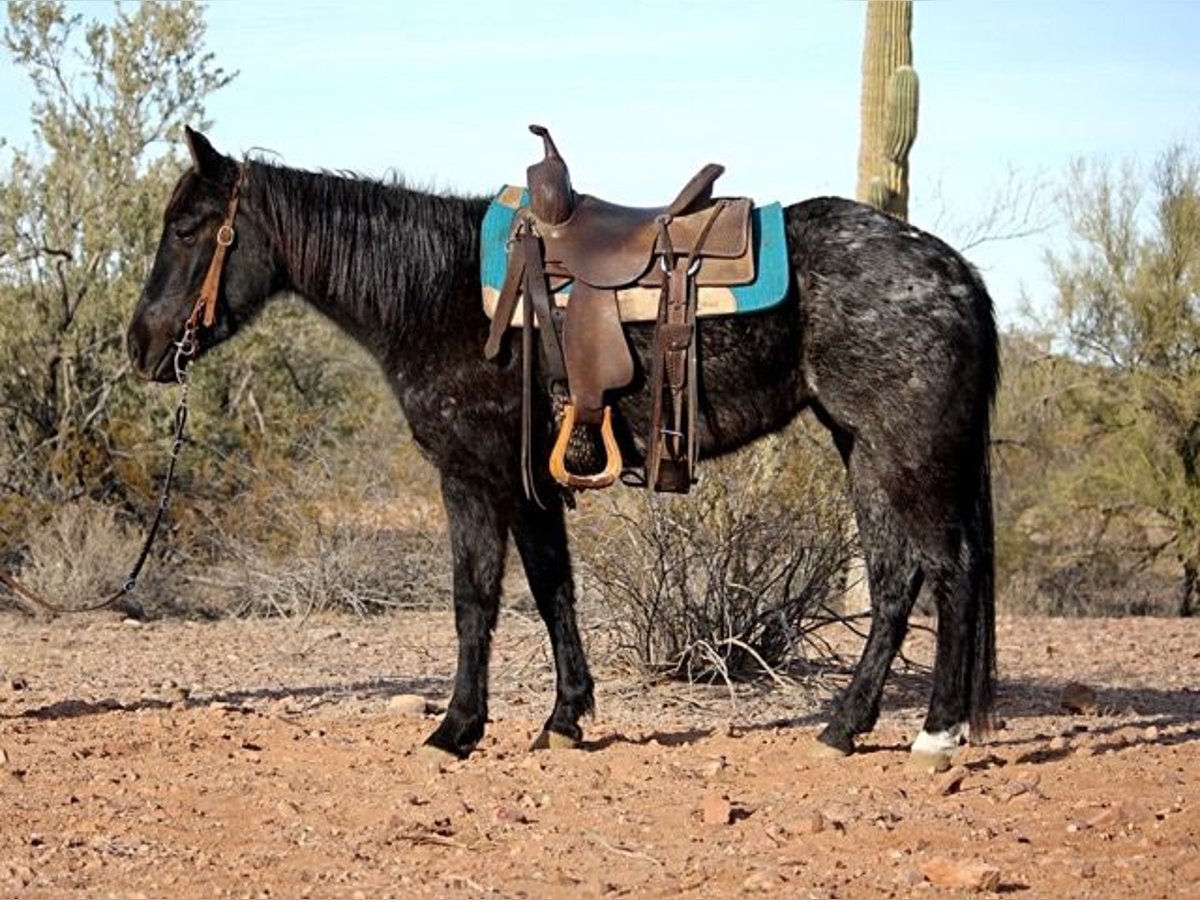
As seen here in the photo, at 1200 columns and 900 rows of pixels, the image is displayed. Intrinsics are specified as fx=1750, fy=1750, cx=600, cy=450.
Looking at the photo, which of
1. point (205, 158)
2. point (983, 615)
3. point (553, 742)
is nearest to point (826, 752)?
point (983, 615)

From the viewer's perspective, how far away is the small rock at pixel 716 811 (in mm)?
5652

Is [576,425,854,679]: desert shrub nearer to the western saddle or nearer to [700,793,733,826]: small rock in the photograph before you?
the western saddle

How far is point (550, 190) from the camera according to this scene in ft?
22.2

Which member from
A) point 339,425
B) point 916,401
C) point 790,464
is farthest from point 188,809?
point 339,425

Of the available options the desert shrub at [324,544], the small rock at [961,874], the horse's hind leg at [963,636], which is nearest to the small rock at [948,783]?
the horse's hind leg at [963,636]

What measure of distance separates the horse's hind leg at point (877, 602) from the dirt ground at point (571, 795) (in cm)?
16

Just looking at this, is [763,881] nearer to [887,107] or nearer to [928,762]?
[928,762]

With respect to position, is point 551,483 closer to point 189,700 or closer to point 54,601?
point 189,700

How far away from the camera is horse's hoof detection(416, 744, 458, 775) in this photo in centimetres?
668

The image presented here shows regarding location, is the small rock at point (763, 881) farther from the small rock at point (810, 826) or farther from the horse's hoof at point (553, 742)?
the horse's hoof at point (553, 742)

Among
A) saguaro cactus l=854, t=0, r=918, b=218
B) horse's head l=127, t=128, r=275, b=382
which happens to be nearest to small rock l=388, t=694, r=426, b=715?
horse's head l=127, t=128, r=275, b=382

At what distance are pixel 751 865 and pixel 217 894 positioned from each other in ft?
4.96

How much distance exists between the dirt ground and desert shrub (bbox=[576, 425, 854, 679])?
221mm

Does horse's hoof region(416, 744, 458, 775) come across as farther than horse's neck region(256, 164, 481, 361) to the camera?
No
